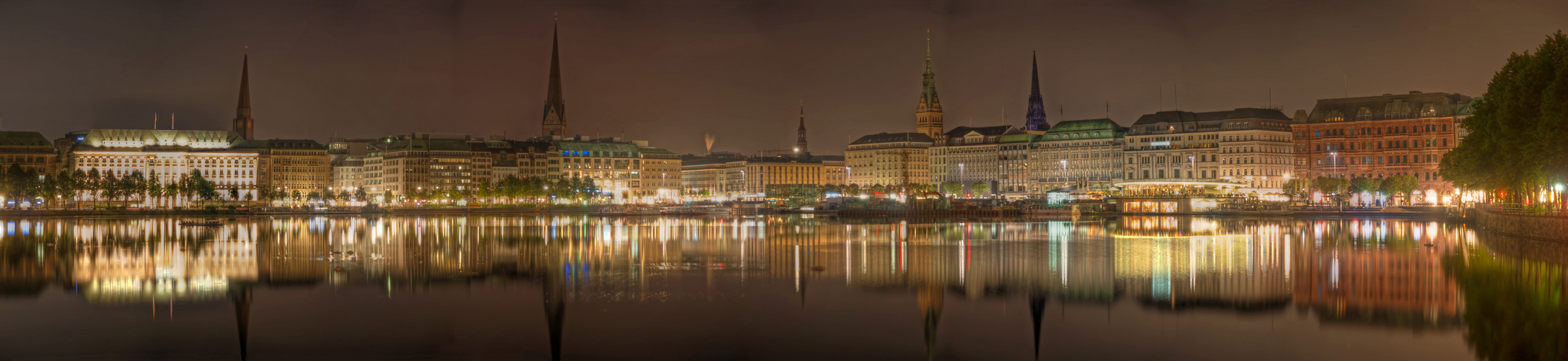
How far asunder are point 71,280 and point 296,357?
2002cm

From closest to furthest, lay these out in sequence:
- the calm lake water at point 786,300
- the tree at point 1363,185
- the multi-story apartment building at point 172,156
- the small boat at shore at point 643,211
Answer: the calm lake water at point 786,300 < the tree at point 1363,185 < the small boat at shore at point 643,211 < the multi-story apartment building at point 172,156

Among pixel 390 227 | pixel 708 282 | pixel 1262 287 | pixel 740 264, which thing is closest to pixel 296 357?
pixel 708 282

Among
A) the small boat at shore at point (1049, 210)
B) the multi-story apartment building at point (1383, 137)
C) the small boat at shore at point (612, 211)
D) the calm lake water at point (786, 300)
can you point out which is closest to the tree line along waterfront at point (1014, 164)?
the multi-story apartment building at point (1383, 137)

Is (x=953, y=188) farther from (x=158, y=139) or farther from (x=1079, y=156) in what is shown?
(x=158, y=139)

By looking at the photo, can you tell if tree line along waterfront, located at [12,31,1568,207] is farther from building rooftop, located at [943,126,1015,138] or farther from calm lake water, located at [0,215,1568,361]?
calm lake water, located at [0,215,1568,361]

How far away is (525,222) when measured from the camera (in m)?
97.7

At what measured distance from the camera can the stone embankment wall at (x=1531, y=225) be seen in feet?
161

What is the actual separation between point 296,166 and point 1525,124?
623 feet

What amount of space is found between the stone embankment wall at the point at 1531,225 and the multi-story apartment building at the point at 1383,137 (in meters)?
65.1

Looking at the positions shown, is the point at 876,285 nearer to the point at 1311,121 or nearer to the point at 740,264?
the point at 740,264

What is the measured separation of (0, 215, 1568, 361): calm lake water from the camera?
79.1ft

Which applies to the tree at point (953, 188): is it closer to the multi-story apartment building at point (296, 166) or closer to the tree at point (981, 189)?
the tree at point (981, 189)

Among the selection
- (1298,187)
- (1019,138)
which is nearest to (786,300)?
(1298,187)

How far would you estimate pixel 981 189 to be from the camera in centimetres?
17825
